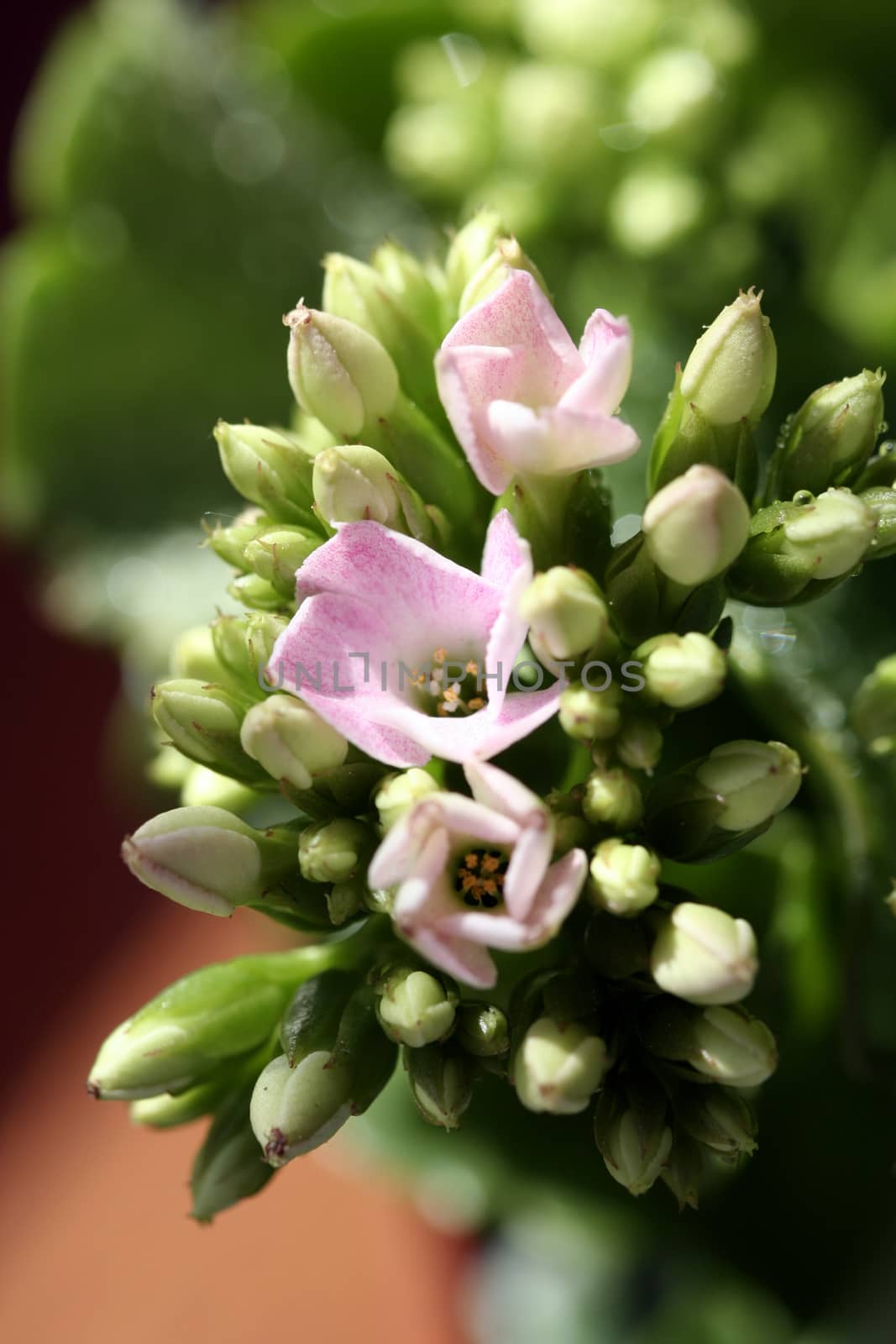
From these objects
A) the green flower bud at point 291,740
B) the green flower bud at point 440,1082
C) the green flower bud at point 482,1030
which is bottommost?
the green flower bud at point 440,1082

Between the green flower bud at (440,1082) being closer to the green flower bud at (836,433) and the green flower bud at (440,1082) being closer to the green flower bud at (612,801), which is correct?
the green flower bud at (612,801)

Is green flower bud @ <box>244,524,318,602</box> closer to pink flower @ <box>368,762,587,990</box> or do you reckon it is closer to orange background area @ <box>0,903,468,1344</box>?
pink flower @ <box>368,762,587,990</box>

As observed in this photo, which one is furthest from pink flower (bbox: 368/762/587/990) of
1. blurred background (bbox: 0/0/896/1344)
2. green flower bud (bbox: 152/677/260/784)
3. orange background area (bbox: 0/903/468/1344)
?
orange background area (bbox: 0/903/468/1344)

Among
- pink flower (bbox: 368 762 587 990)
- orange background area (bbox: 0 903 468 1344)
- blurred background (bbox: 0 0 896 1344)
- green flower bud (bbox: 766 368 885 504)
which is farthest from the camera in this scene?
orange background area (bbox: 0 903 468 1344)

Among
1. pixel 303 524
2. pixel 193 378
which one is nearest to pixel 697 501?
pixel 303 524

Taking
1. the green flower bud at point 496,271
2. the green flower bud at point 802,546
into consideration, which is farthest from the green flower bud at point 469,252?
the green flower bud at point 802,546

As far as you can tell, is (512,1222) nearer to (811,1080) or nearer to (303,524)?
(811,1080)
